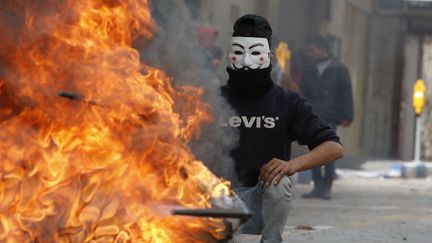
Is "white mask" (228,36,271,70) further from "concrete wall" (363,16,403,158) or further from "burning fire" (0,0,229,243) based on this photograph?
"concrete wall" (363,16,403,158)

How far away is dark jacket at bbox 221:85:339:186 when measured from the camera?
5797mm

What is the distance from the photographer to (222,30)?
1453 cm

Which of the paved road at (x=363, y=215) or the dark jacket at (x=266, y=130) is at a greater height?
the dark jacket at (x=266, y=130)

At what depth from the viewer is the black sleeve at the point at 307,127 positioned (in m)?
5.75

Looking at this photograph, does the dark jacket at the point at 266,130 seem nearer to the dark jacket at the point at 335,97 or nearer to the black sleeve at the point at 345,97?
the dark jacket at the point at 335,97

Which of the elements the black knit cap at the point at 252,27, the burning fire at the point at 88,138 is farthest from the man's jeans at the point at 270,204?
the black knit cap at the point at 252,27

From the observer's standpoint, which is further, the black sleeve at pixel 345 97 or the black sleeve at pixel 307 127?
the black sleeve at pixel 345 97

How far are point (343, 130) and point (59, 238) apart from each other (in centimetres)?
1846

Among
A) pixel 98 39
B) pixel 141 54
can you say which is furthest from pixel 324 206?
pixel 98 39

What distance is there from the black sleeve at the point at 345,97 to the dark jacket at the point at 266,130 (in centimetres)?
737

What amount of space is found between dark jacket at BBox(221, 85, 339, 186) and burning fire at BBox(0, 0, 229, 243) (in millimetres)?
281

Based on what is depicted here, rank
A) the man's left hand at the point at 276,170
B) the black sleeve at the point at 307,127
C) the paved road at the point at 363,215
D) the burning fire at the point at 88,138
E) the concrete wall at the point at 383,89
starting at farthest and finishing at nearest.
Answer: the concrete wall at the point at 383,89, the paved road at the point at 363,215, the black sleeve at the point at 307,127, the man's left hand at the point at 276,170, the burning fire at the point at 88,138

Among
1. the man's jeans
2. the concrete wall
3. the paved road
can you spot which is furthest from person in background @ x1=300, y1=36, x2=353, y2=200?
the concrete wall

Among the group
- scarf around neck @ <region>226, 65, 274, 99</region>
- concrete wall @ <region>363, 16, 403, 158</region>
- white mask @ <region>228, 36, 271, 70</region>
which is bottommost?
concrete wall @ <region>363, 16, 403, 158</region>
